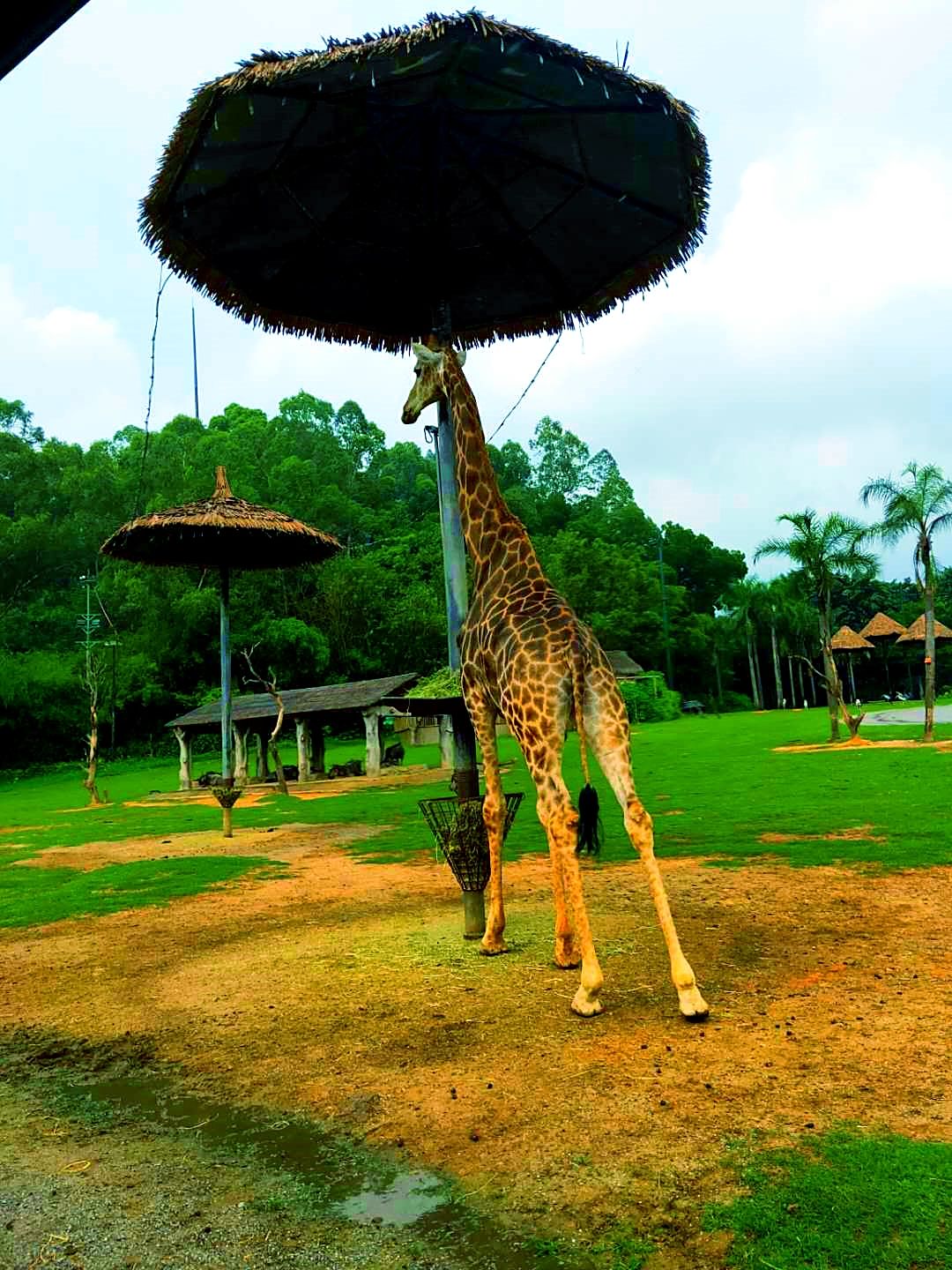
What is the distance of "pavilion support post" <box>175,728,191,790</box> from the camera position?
2670 centimetres

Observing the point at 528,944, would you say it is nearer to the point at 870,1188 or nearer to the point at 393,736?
the point at 870,1188

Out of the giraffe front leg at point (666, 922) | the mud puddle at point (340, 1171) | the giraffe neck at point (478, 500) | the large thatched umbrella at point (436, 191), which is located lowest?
the mud puddle at point (340, 1171)

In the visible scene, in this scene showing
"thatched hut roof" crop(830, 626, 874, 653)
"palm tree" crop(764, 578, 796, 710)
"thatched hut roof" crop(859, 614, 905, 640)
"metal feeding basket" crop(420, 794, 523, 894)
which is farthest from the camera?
"palm tree" crop(764, 578, 796, 710)

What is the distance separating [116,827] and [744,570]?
66005 mm

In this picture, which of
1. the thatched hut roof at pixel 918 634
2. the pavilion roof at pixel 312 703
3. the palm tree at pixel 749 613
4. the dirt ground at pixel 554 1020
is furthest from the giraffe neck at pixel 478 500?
the palm tree at pixel 749 613

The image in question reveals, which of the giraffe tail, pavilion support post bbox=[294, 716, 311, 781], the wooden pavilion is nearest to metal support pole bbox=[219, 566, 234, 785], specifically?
the wooden pavilion

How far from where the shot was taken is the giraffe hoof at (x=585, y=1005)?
14.9ft

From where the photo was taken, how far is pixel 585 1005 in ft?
14.9

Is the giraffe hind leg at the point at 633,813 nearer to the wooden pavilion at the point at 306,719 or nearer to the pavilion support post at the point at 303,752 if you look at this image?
the wooden pavilion at the point at 306,719

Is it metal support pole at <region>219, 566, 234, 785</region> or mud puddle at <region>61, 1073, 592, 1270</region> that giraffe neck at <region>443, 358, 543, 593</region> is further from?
metal support pole at <region>219, 566, 234, 785</region>

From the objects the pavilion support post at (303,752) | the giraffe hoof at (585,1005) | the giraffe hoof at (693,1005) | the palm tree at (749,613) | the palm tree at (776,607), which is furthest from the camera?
the palm tree at (749,613)

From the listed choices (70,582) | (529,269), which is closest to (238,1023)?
(529,269)

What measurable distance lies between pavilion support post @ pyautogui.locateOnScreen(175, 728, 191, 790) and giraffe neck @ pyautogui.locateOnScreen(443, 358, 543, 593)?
2219cm

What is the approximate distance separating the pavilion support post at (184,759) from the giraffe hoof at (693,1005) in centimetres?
2427
